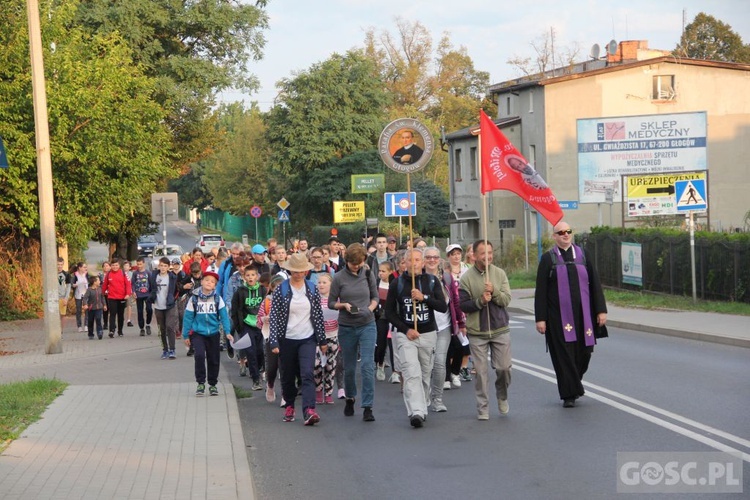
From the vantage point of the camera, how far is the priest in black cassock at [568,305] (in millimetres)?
10977

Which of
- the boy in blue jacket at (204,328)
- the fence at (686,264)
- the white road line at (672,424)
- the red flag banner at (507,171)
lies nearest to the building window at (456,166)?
the fence at (686,264)

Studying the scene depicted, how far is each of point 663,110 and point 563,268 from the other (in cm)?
3903

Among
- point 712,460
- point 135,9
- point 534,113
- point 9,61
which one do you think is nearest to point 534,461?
point 712,460

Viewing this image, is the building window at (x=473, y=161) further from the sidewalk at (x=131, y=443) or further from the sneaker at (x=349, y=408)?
the sneaker at (x=349, y=408)

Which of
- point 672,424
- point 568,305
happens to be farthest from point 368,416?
point 672,424

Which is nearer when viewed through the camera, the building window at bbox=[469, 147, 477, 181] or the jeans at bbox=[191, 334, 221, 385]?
the jeans at bbox=[191, 334, 221, 385]

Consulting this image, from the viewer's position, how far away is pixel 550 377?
1373 centimetres

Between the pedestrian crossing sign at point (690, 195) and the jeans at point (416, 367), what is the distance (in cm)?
1492

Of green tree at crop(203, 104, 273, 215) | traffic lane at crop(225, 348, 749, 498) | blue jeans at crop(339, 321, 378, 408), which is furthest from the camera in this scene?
green tree at crop(203, 104, 273, 215)

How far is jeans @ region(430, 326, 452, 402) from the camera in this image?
10.9 meters

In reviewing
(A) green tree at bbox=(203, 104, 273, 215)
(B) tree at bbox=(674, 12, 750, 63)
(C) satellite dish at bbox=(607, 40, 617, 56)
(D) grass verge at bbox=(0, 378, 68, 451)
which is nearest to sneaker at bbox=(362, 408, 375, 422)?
(D) grass verge at bbox=(0, 378, 68, 451)

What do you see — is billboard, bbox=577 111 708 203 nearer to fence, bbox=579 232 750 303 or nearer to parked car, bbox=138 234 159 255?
fence, bbox=579 232 750 303

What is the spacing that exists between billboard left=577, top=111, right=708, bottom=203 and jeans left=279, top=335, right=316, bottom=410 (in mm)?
36360

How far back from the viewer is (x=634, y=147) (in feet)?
149
